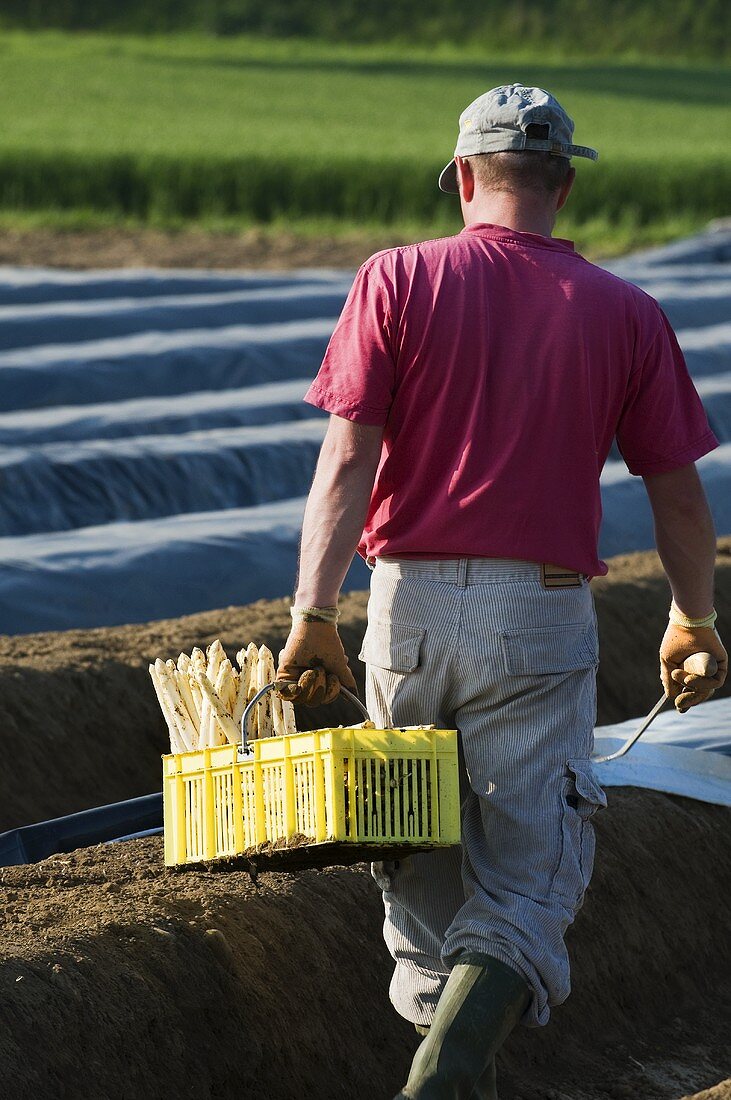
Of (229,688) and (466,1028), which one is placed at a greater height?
(229,688)

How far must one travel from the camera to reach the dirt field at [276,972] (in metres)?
2.72

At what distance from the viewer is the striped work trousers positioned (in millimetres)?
2391

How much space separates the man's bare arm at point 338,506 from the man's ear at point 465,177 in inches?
17.7

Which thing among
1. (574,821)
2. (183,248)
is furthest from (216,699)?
(183,248)

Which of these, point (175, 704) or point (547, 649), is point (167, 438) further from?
point (547, 649)

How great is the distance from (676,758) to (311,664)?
2.04 metres

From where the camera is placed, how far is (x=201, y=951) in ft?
9.72

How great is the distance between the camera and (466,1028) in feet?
7.54

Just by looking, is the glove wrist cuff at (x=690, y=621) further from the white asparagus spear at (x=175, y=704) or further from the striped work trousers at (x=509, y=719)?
the white asparagus spear at (x=175, y=704)

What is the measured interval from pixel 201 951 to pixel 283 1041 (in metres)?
0.25

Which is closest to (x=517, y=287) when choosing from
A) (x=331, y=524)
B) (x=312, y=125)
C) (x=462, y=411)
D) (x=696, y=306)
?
(x=462, y=411)

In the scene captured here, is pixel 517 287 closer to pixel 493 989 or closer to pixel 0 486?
pixel 493 989

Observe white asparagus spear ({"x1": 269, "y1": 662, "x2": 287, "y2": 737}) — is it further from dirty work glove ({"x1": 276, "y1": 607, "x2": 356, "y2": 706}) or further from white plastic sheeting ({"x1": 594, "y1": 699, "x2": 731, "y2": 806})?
white plastic sheeting ({"x1": 594, "y1": 699, "x2": 731, "y2": 806})

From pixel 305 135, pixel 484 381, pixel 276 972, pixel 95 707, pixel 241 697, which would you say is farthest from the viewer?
pixel 305 135
